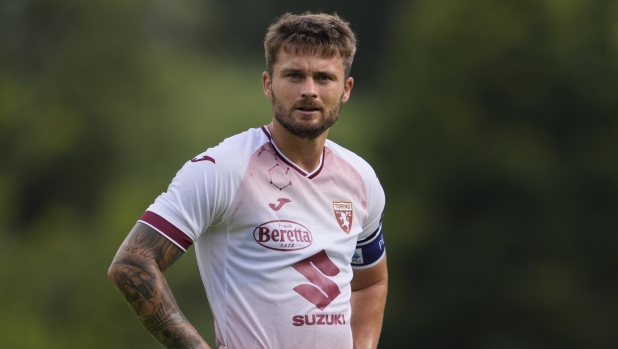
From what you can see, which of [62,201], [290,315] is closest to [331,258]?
[290,315]

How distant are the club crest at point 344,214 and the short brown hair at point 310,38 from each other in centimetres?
44

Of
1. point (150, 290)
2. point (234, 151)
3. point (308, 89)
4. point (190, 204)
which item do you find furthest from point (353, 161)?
point (150, 290)

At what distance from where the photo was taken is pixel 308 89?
2.67 metres

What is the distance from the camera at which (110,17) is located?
42.4ft

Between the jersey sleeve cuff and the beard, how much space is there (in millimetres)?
515

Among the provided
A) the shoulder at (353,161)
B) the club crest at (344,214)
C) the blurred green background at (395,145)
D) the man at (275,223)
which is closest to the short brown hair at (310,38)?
the man at (275,223)

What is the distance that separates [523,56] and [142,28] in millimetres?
5703

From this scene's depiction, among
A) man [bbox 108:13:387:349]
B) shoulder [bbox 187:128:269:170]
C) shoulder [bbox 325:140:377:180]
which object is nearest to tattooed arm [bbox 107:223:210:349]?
man [bbox 108:13:387:349]

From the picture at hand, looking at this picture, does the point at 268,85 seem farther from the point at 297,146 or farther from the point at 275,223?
the point at 275,223

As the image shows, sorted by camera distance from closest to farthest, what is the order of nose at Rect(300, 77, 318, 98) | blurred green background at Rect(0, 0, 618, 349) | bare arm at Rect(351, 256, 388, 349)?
nose at Rect(300, 77, 318, 98) < bare arm at Rect(351, 256, 388, 349) < blurred green background at Rect(0, 0, 618, 349)

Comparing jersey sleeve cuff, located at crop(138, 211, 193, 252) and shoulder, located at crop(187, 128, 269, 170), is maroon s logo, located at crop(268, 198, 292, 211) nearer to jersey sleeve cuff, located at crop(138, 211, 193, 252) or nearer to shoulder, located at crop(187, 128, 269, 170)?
shoulder, located at crop(187, 128, 269, 170)

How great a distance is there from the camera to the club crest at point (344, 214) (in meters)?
2.74

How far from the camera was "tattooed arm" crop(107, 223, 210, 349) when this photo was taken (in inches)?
93.0

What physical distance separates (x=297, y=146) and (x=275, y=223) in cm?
29
